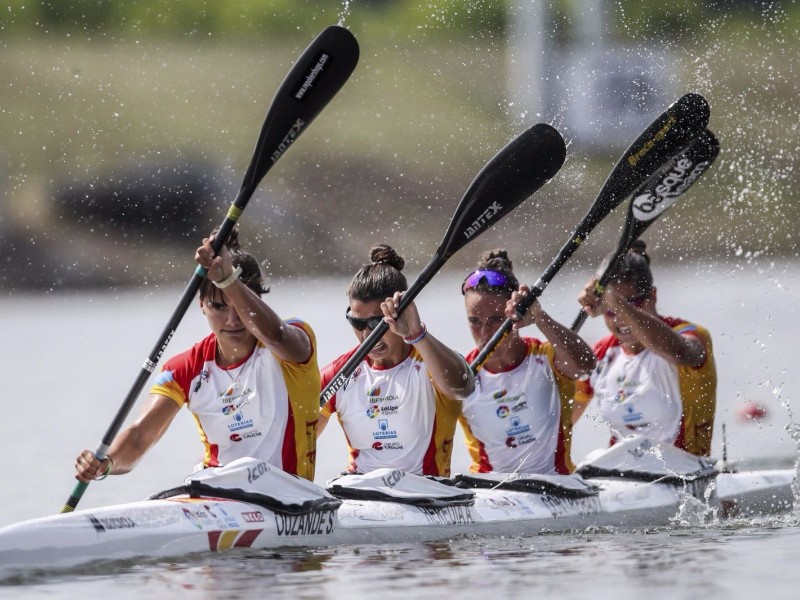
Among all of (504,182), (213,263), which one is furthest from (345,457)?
(213,263)

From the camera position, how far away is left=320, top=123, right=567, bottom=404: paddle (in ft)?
25.4

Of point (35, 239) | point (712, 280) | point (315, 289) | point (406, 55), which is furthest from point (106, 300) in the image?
point (712, 280)

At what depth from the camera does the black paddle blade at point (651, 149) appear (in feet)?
27.4

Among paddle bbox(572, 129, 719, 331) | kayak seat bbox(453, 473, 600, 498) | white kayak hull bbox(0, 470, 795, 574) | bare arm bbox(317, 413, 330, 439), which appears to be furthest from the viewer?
paddle bbox(572, 129, 719, 331)

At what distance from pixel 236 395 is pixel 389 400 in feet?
2.99

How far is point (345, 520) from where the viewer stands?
6.60 m

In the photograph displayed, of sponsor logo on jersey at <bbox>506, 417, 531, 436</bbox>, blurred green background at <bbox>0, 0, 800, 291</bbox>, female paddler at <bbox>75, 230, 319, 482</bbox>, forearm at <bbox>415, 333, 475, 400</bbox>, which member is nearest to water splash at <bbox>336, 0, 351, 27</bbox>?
blurred green background at <bbox>0, 0, 800, 291</bbox>

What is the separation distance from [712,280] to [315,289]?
6.06m

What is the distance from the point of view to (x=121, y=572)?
5.80 metres

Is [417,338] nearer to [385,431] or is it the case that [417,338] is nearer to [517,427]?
[385,431]

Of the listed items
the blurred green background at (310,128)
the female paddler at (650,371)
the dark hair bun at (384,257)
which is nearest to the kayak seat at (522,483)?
the female paddler at (650,371)

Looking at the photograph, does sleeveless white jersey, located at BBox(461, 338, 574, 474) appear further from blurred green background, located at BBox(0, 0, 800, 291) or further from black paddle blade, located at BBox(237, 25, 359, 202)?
blurred green background, located at BBox(0, 0, 800, 291)

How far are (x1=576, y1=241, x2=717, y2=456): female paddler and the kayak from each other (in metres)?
0.19

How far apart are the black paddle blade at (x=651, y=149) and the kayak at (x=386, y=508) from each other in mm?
1353
